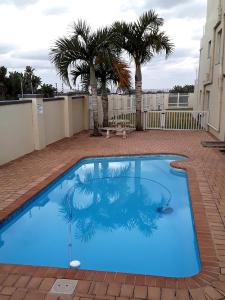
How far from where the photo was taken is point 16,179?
7.02m

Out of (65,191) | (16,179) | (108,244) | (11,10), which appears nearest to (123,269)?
(108,244)

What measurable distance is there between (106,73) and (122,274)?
1251cm

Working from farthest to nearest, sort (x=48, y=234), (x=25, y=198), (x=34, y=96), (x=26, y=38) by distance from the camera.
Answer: (x=26, y=38) → (x=34, y=96) → (x=25, y=198) → (x=48, y=234)

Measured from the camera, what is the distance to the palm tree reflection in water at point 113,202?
17.9ft

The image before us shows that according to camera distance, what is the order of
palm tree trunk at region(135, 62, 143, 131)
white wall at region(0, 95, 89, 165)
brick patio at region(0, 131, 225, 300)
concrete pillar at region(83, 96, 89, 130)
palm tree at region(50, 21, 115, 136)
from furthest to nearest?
1. concrete pillar at region(83, 96, 89, 130)
2. palm tree trunk at region(135, 62, 143, 131)
3. palm tree at region(50, 21, 115, 136)
4. white wall at region(0, 95, 89, 165)
5. brick patio at region(0, 131, 225, 300)

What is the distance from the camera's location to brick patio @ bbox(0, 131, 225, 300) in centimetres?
300

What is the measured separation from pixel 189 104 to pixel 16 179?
28937mm

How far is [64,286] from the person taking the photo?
10.2 ft

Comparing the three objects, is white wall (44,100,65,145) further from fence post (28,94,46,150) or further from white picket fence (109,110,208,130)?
white picket fence (109,110,208,130)

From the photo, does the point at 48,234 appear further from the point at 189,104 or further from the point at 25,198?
the point at 189,104

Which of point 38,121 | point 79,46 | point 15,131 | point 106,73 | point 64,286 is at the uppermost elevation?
point 79,46

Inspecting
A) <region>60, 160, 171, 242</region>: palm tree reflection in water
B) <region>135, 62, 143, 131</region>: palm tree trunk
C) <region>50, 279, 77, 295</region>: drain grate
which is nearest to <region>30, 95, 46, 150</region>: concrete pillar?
<region>60, 160, 171, 242</region>: palm tree reflection in water

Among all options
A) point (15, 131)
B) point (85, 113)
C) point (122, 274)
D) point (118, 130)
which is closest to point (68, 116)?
point (118, 130)

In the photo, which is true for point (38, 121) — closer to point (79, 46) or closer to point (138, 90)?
point (79, 46)
